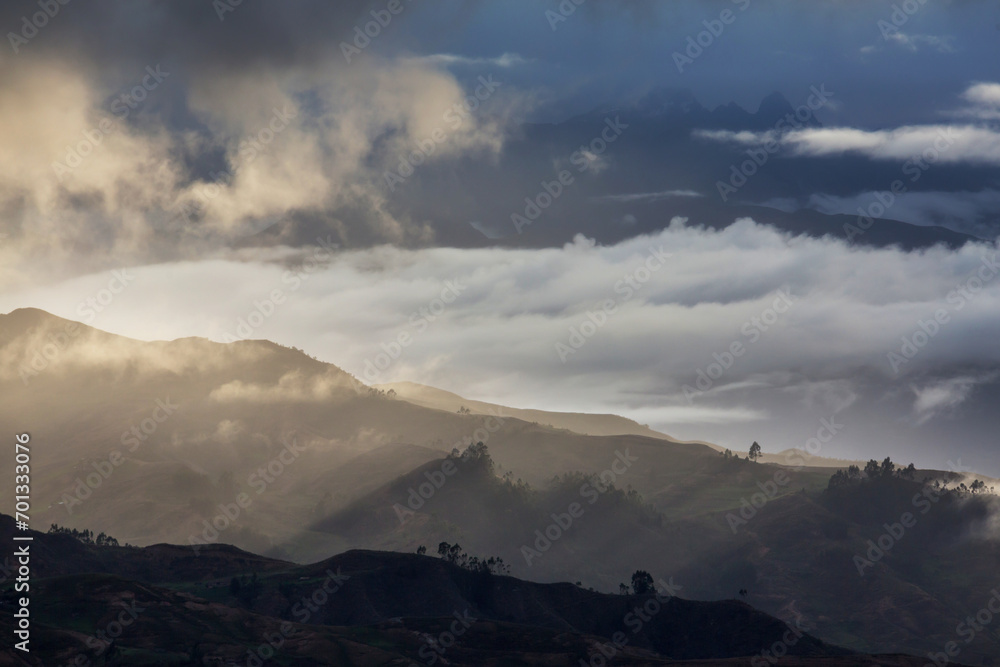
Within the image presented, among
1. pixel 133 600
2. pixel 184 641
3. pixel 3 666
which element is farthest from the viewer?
pixel 133 600

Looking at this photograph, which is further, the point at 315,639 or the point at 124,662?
the point at 315,639

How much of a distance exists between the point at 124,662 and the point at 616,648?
292ft

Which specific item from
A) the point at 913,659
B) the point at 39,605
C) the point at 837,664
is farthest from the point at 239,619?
the point at 913,659

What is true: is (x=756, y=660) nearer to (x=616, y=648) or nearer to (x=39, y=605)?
Answer: (x=616, y=648)

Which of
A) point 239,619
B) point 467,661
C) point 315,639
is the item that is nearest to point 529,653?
point 467,661

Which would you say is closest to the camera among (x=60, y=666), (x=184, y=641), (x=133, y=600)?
(x=60, y=666)

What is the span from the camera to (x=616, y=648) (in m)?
196

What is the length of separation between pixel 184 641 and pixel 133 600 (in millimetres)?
17930

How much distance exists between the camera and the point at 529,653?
19488cm

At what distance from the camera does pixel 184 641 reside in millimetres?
175250

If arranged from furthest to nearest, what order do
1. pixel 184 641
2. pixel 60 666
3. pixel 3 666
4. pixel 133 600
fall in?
pixel 133 600, pixel 184 641, pixel 60 666, pixel 3 666

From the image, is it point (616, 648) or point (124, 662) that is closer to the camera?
point (124, 662)

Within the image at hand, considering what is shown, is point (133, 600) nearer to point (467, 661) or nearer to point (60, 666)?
point (60, 666)

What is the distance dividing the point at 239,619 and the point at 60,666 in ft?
134
